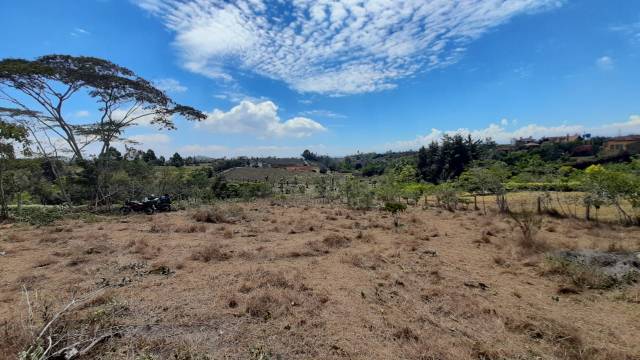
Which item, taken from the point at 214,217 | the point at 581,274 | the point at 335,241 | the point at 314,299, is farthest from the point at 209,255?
the point at 581,274

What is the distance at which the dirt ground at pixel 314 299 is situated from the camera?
4.19 meters

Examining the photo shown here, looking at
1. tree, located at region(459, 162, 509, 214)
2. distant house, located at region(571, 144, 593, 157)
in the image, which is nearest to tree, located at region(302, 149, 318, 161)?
distant house, located at region(571, 144, 593, 157)

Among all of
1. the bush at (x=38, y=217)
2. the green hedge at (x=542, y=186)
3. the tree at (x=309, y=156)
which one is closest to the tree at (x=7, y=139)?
the bush at (x=38, y=217)

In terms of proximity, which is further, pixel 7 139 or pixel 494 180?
pixel 494 180

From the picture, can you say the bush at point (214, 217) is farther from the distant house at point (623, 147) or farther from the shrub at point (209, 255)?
the distant house at point (623, 147)

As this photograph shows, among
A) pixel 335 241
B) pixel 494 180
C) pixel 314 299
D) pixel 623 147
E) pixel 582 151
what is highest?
pixel 623 147

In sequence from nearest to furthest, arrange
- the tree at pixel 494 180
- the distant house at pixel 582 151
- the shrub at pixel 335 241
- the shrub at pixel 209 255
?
the shrub at pixel 209 255, the shrub at pixel 335 241, the tree at pixel 494 180, the distant house at pixel 582 151

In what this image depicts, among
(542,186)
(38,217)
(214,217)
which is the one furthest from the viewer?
(542,186)

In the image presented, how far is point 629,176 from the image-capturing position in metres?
14.2

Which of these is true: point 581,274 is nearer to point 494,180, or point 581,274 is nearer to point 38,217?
point 494,180

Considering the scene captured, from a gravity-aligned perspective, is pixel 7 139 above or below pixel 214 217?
above

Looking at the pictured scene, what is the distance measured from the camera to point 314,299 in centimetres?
561

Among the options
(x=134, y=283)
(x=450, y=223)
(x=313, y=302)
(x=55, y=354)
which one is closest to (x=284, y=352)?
(x=313, y=302)


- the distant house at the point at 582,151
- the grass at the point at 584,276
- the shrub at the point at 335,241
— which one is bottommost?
the grass at the point at 584,276
